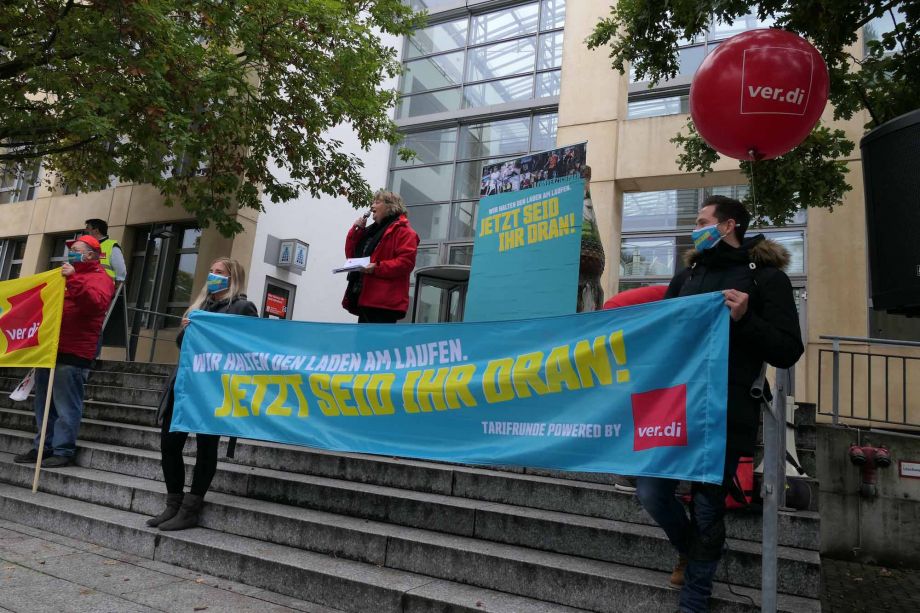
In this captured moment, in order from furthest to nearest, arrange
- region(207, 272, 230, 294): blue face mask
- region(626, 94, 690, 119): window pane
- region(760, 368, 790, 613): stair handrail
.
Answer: region(626, 94, 690, 119): window pane → region(207, 272, 230, 294): blue face mask → region(760, 368, 790, 613): stair handrail

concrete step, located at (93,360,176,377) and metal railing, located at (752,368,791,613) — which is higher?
concrete step, located at (93,360,176,377)

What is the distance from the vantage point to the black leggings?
15.6 feet

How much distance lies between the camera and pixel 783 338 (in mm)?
2955

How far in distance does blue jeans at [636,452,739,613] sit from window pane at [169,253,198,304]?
1279 cm

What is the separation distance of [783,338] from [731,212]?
74cm

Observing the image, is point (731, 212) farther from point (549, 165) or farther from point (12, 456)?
point (12, 456)

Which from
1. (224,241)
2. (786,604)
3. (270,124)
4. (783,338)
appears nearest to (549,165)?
(783,338)

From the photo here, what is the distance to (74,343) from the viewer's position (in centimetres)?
622

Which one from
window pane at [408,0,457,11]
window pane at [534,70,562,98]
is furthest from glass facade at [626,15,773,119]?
window pane at [408,0,457,11]

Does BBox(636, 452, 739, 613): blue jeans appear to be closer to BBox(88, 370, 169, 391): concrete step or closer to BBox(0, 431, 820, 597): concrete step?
BBox(0, 431, 820, 597): concrete step

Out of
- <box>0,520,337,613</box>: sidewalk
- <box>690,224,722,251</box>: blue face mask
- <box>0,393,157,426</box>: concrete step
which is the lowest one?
<box>0,520,337,613</box>: sidewalk

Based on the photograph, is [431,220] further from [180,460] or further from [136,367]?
[180,460]

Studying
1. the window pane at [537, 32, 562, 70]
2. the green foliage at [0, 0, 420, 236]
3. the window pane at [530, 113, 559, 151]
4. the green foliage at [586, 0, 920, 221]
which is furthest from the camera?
the window pane at [537, 32, 562, 70]

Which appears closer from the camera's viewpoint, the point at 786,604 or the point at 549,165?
the point at 786,604
